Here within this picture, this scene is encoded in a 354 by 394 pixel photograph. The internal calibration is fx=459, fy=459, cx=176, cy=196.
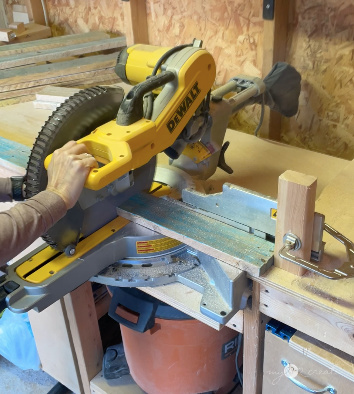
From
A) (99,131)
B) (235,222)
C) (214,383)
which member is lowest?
(214,383)

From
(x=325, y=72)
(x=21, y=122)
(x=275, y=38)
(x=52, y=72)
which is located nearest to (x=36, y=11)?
(x=52, y=72)

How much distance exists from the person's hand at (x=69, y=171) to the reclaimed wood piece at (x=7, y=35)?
145cm

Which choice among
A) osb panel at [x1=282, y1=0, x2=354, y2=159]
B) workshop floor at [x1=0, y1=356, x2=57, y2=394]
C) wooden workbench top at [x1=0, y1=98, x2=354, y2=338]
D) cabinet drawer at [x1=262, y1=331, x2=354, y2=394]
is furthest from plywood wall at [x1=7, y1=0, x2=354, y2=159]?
workshop floor at [x1=0, y1=356, x2=57, y2=394]

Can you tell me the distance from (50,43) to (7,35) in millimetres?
246

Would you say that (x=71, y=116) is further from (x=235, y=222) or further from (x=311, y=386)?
(x=311, y=386)

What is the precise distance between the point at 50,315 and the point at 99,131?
2.30 ft

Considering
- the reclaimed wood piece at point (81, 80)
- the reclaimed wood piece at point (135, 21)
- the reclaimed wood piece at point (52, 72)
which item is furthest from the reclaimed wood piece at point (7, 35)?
the reclaimed wood piece at point (135, 21)

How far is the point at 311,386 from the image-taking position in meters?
0.83

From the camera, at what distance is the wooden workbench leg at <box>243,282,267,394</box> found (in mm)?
868

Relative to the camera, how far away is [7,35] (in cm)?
202

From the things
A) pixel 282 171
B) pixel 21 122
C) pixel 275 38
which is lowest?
pixel 282 171

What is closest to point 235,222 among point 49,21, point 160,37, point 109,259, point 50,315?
point 109,259

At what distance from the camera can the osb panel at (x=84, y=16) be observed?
6.25ft

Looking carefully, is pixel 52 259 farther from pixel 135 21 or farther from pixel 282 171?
pixel 135 21
